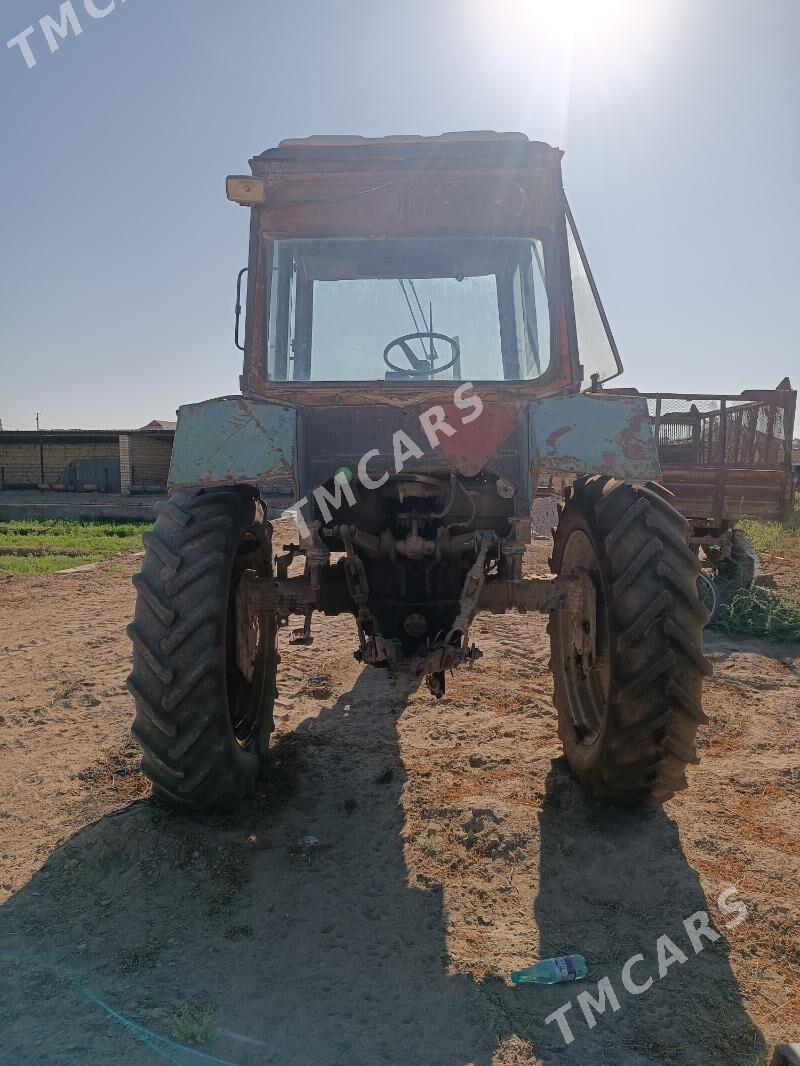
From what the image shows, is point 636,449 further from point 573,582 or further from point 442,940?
point 442,940

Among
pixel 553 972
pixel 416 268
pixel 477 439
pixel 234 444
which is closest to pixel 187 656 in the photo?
pixel 234 444

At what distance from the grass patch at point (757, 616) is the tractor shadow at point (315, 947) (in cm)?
397

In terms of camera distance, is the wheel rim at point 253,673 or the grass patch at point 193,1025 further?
the wheel rim at point 253,673

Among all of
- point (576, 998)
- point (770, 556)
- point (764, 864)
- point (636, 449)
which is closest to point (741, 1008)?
point (576, 998)

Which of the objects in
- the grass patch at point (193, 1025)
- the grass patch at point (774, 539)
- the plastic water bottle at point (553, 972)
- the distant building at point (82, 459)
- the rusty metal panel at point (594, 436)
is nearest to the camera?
the grass patch at point (193, 1025)

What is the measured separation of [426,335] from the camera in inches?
141

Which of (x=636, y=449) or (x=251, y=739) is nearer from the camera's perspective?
(x=636, y=449)

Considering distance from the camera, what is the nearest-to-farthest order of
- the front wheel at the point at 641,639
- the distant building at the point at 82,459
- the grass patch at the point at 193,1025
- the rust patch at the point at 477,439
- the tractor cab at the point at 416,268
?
the grass patch at the point at 193,1025, the front wheel at the point at 641,639, the rust patch at the point at 477,439, the tractor cab at the point at 416,268, the distant building at the point at 82,459

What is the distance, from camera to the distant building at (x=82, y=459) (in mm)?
23188

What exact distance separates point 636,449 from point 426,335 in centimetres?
120

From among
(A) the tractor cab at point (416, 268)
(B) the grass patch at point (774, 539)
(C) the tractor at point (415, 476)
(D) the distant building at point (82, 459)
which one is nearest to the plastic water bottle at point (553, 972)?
(C) the tractor at point (415, 476)

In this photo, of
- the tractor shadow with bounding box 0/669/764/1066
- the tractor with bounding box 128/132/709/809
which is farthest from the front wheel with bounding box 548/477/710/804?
the tractor shadow with bounding box 0/669/764/1066

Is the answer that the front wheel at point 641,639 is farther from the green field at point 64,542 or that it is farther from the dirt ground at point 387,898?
the green field at point 64,542

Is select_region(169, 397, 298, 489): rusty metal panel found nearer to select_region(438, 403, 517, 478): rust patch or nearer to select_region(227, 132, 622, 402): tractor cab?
select_region(227, 132, 622, 402): tractor cab
